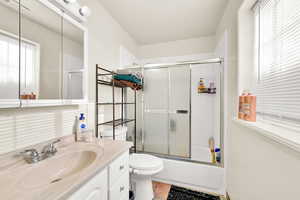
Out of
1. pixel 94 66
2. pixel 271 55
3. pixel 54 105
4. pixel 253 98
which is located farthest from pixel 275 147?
pixel 94 66

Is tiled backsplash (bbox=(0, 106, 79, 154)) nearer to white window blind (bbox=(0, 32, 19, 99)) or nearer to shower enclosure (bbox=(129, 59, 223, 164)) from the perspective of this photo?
white window blind (bbox=(0, 32, 19, 99))

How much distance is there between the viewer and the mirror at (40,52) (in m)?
0.79

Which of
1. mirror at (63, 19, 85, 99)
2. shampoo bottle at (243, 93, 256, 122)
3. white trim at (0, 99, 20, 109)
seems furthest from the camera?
mirror at (63, 19, 85, 99)

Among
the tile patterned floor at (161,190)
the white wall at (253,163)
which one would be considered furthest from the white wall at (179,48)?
the tile patterned floor at (161,190)

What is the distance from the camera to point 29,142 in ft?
2.70

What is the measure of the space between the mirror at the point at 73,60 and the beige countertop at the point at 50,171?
16.3 inches

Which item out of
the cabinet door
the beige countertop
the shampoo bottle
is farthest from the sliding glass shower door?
the cabinet door

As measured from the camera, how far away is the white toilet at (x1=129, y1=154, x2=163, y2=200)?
4.22 feet

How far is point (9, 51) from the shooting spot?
71 cm

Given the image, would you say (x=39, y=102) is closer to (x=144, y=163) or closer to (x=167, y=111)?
(x=144, y=163)

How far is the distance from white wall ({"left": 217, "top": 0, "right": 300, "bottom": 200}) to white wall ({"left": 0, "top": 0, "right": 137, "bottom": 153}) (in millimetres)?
1437

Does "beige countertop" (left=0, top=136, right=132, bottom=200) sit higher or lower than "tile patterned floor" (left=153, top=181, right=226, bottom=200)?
higher

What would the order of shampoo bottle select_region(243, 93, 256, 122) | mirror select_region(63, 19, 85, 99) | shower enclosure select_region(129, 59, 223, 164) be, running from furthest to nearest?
shower enclosure select_region(129, 59, 223, 164) < mirror select_region(63, 19, 85, 99) < shampoo bottle select_region(243, 93, 256, 122)

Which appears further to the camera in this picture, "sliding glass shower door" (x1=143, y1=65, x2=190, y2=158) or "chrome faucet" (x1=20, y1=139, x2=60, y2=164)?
"sliding glass shower door" (x1=143, y1=65, x2=190, y2=158)
